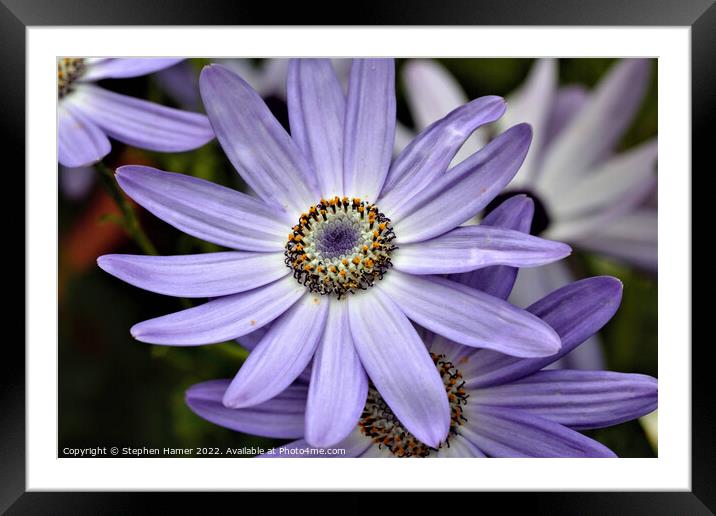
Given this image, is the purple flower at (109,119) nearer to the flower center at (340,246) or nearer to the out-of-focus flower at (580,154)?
the flower center at (340,246)

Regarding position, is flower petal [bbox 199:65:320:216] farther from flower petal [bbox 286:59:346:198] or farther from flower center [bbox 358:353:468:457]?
flower center [bbox 358:353:468:457]

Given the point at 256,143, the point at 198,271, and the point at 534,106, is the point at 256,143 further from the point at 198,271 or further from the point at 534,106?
the point at 534,106

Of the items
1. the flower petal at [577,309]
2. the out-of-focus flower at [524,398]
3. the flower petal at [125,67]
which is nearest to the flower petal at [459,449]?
the out-of-focus flower at [524,398]

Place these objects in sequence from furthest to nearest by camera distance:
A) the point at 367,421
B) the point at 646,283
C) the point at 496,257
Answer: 1. the point at 646,283
2. the point at 367,421
3. the point at 496,257

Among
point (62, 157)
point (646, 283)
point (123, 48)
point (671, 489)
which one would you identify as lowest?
point (671, 489)

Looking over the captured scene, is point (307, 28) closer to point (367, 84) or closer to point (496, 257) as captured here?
point (367, 84)

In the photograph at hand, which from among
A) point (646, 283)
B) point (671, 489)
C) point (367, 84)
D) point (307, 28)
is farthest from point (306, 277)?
point (671, 489)

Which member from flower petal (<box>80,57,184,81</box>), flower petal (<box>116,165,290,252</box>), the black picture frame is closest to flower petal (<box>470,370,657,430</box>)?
the black picture frame
